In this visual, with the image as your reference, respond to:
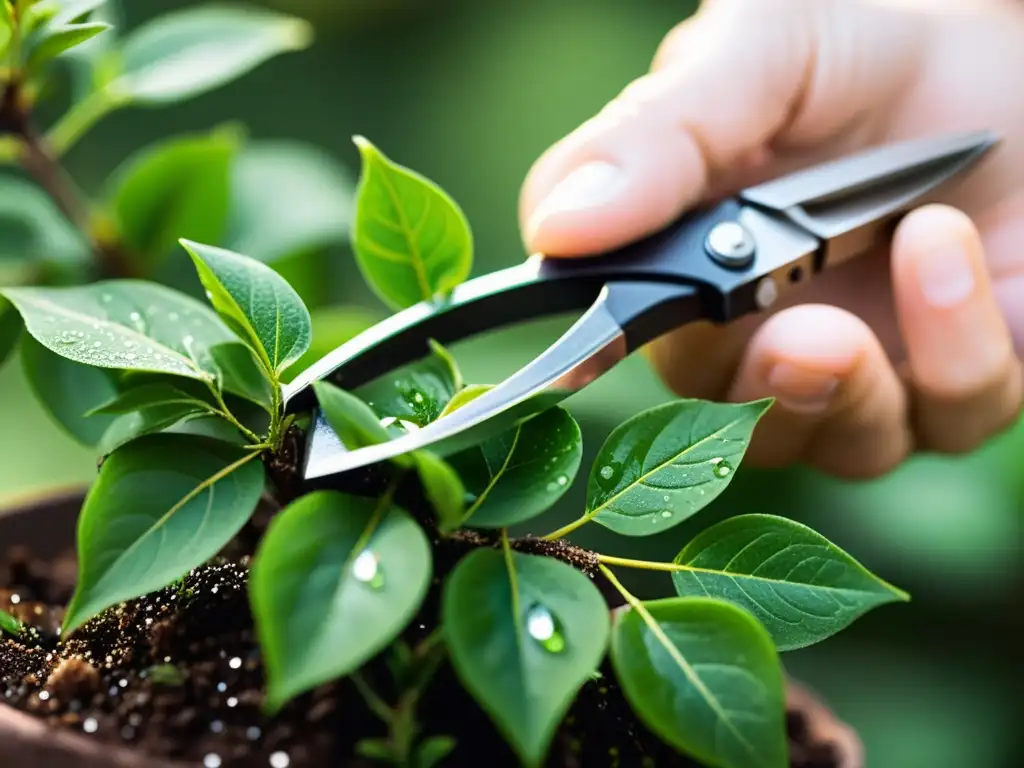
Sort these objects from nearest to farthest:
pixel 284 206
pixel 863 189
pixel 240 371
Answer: pixel 240 371
pixel 863 189
pixel 284 206

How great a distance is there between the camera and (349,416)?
1.03ft

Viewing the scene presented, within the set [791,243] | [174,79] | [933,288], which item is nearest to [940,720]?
[933,288]

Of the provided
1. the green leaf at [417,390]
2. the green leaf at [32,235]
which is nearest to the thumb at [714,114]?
the green leaf at [417,390]

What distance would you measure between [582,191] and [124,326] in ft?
0.91

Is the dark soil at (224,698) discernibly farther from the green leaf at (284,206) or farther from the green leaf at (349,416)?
the green leaf at (284,206)

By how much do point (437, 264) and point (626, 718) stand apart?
0.22 m

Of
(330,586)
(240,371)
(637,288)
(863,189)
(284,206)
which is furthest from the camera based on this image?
(284,206)

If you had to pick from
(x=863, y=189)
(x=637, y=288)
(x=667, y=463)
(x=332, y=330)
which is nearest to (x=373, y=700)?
(x=667, y=463)

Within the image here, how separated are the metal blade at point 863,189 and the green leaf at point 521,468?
0.26m

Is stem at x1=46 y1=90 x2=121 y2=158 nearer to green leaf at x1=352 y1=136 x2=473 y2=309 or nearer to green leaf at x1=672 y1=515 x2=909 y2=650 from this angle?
green leaf at x1=352 y1=136 x2=473 y2=309

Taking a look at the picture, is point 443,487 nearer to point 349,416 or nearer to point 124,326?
point 349,416

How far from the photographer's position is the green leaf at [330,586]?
0.83 feet

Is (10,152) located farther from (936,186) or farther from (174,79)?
(936,186)

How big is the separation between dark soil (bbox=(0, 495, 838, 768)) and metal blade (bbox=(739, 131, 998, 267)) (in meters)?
0.27
